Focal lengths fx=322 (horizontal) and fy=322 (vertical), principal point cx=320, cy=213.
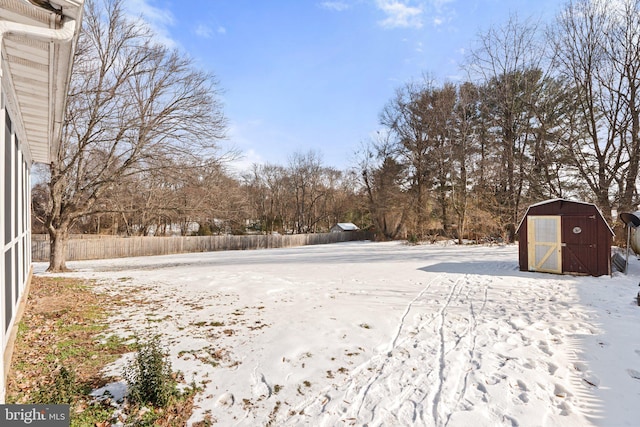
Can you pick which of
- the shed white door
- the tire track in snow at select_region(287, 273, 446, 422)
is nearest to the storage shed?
the shed white door

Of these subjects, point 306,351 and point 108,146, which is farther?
point 108,146

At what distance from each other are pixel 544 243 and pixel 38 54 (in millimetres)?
11747

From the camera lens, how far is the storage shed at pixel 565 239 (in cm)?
887

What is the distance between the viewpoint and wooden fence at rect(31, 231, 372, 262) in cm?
1844

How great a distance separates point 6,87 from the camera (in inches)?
125

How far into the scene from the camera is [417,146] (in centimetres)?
2653

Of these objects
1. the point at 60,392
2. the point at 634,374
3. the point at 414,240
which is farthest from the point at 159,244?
the point at 634,374

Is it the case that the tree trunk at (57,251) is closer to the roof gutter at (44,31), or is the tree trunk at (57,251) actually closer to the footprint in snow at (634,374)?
the roof gutter at (44,31)

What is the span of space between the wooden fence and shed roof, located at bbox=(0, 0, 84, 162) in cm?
1718

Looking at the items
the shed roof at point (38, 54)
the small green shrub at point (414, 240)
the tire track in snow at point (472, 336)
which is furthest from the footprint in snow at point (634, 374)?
the small green shrub at point (414, 240)

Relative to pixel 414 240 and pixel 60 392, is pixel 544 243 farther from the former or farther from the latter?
pixel 414 240

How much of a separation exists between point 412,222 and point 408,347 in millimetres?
22424

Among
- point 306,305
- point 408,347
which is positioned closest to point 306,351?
point 408,347

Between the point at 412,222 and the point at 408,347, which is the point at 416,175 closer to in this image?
the point at 412,222
